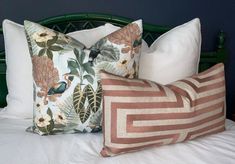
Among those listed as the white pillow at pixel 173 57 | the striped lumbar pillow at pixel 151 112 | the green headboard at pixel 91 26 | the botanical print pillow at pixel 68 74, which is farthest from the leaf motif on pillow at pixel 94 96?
the green headboard at pixel 91 26

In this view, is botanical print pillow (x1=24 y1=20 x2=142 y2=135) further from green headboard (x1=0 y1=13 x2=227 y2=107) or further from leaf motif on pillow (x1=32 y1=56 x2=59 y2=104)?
green headboard (x1=0 y1=13 x2=227 y2=107)

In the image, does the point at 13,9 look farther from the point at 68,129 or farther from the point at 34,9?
the point at 68,129

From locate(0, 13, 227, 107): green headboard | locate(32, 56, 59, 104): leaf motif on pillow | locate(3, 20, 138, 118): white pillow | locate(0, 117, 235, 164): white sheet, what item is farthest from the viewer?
locate(0, 13, 227, 107): green headboard

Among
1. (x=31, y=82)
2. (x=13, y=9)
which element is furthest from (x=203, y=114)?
(x=13, y=9)

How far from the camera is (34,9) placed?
1.58m

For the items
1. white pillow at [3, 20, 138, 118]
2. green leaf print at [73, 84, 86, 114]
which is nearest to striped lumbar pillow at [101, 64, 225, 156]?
green leaf print at [73, 84, 86, 114]

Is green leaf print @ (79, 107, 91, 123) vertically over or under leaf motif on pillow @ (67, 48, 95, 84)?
under

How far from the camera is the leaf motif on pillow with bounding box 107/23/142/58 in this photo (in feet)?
3.91

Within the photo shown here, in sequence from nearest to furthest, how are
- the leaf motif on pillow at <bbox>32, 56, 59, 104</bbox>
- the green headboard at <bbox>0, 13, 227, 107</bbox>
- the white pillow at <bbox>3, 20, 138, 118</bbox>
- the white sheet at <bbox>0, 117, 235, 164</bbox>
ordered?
the white sheet at <bbox>0, 117, 235, 164</bbox>, the leaf motif on pillow at <bbox>32, 56, 59, 104</bbox>, the white pillow at <bbox>3, 20, 138, 118</bbox>, the green headboard at <bbox>0, 13, 227, 107</bbox>

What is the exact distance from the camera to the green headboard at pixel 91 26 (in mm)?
1497

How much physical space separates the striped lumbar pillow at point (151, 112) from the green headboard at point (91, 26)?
0.51 meters

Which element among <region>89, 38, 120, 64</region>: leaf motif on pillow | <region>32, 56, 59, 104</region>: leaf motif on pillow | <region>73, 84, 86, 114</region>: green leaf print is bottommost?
<region>73, 84, 86, 114</region>: green leaf print

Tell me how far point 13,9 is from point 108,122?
2.94 feet

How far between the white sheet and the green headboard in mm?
370
